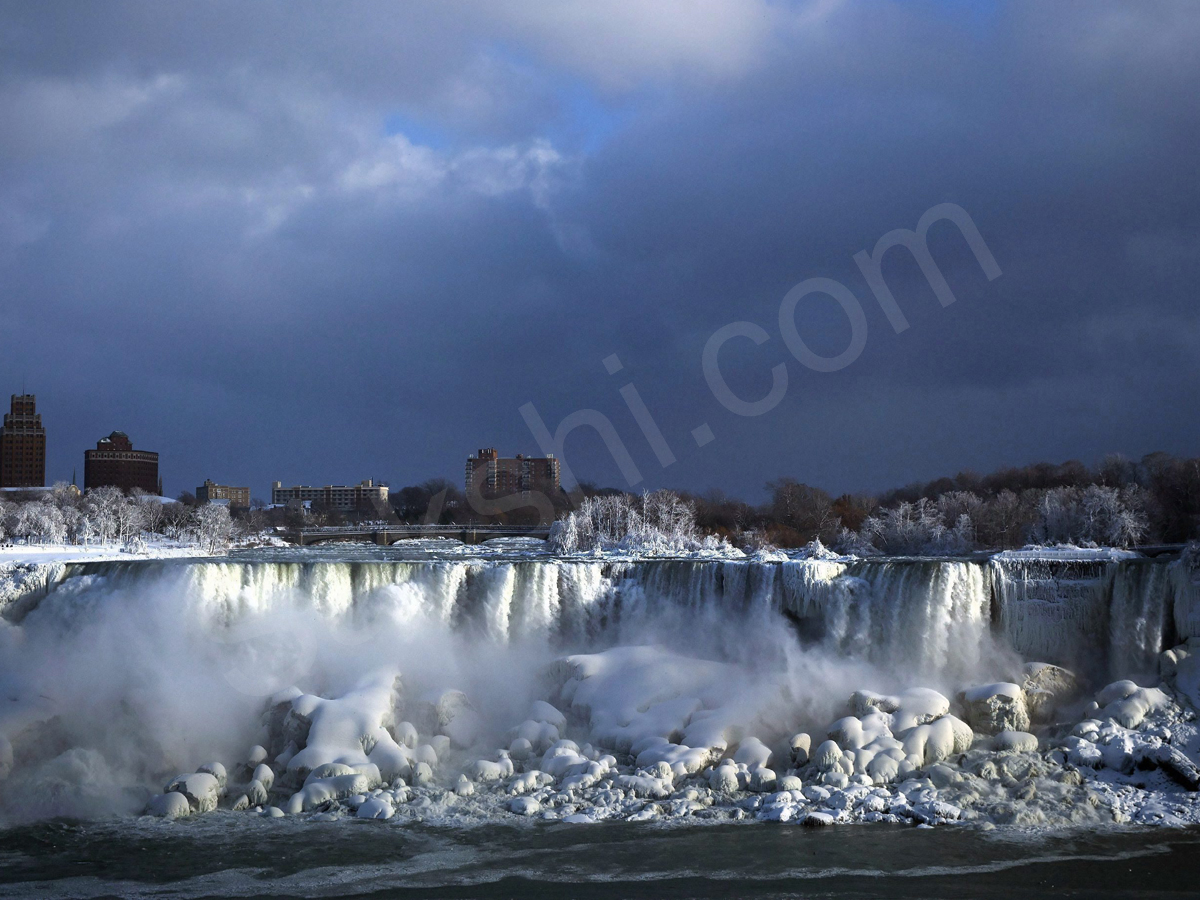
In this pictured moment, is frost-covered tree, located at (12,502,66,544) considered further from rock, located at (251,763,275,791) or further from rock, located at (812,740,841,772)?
rock, located at (812,740,841,772)

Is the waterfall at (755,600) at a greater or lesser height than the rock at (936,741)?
greater

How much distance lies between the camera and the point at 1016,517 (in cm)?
5431

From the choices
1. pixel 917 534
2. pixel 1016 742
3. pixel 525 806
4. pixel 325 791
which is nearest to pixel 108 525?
pixel 917 534

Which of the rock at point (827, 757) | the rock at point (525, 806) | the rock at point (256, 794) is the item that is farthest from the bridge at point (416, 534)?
the rock at point (525, 806)

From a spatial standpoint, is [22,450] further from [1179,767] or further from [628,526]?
[1179,767]

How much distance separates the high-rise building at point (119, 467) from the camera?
175625 millimetres

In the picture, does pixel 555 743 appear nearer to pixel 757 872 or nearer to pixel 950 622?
pixel 757 872

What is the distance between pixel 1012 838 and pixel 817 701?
22.4 feet

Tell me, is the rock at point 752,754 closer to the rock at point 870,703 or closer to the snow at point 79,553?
the rock at point 870,703

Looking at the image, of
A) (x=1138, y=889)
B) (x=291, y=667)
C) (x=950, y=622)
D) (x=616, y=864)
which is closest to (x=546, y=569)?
(x=291, y=667)

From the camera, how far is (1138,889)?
13609 mm

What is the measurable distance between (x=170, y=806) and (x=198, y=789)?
528 mm

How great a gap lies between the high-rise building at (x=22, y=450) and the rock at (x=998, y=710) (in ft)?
570

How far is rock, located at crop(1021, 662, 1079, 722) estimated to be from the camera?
2116 cm
